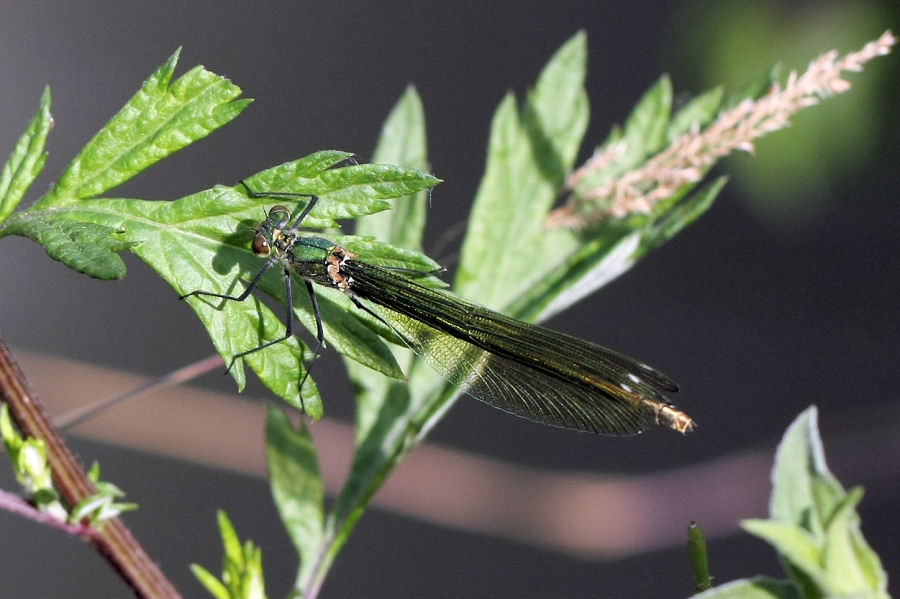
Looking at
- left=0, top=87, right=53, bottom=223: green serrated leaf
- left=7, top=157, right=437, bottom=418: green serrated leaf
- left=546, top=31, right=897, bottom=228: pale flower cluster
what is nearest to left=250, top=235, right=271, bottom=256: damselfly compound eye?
left=7, top=157, right=437, bottom=418: green serrated leaf

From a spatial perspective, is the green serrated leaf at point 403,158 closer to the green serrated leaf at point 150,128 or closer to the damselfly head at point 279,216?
the damselfly head at point 279,216

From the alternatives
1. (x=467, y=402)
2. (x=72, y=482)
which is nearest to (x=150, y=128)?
(x=72, y=482)

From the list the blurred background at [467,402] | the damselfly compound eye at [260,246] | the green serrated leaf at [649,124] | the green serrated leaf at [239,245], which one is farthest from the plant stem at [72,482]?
the blurred background at [467,402]

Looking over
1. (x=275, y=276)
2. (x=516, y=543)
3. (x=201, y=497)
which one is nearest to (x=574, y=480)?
(x=516, y=543)

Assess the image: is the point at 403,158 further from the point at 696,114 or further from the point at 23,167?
the point at 23,167

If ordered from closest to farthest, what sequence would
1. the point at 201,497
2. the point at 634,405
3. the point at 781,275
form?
the point at 634,405, the point at 201,497, the point at 781,275

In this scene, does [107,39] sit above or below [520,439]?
above

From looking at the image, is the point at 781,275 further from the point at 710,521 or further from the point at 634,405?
the point at 634,405
